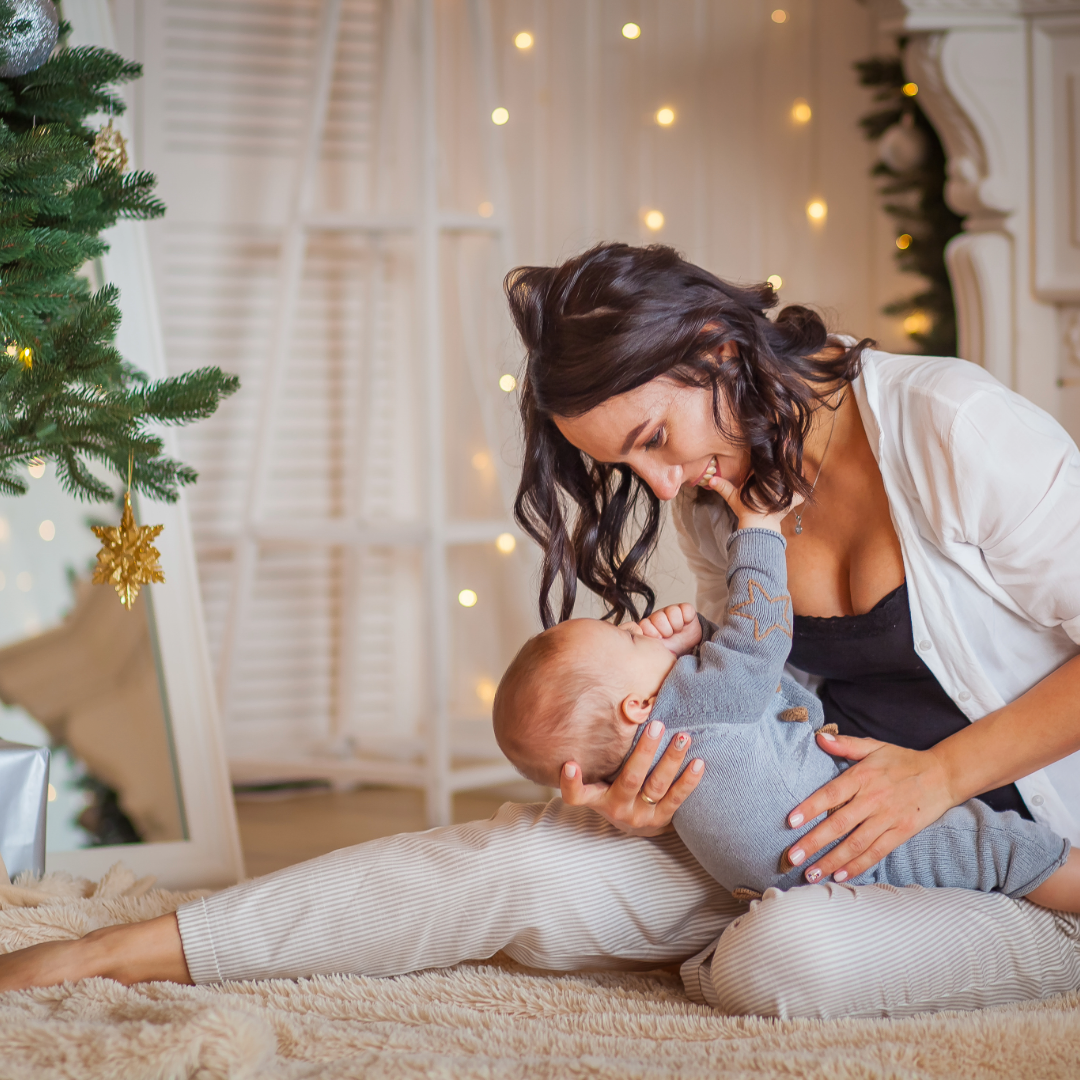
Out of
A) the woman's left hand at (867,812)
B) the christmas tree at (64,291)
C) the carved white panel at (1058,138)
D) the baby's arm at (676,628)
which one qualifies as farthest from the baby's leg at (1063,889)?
the carved white panel at (1058,138)

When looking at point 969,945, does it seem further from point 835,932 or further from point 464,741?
point 464,741

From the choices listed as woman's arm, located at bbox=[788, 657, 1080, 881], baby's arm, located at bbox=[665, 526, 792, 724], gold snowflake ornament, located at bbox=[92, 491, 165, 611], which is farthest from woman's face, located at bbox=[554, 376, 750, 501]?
gold snowflake ornament, located at bbox=[92, 491, 165, 611]

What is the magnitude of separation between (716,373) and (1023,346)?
1318 mm

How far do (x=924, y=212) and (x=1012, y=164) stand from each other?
27 cm

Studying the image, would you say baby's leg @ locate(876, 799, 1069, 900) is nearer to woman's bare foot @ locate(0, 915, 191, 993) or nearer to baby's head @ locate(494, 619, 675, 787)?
baby's head @ locate(494, 619, 675, 787)

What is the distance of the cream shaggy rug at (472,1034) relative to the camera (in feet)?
2.74

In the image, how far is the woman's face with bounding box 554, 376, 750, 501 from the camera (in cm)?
108

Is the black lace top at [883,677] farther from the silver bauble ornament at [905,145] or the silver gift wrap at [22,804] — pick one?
the silver bauble ornament at [905,145]

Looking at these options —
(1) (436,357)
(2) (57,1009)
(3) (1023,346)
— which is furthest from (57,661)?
(3) (1023,346)

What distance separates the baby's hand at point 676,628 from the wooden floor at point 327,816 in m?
1.03

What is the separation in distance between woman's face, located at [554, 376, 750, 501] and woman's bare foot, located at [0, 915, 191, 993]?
66cm

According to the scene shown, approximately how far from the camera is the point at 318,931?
1.07 meters

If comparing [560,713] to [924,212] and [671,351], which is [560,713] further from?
[924,212]

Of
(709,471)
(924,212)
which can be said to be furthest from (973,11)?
(709,471)
